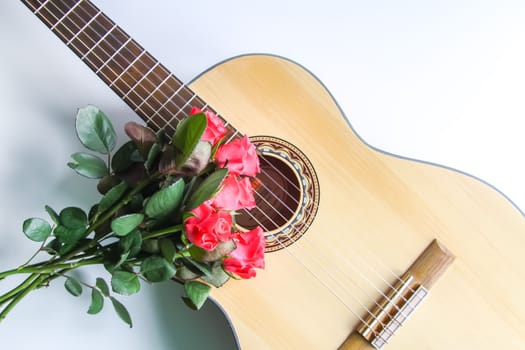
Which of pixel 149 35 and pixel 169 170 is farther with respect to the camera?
pixel 149 35

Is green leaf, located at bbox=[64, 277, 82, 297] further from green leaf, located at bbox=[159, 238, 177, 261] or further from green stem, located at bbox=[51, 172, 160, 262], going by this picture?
green leaf, located at bbox=[159, 238, 177, 261]

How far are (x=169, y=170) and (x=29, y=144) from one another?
480 mm

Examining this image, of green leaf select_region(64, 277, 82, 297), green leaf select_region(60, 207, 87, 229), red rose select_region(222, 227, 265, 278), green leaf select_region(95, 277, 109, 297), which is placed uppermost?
red rose select_region(222, 227, 265, 278)

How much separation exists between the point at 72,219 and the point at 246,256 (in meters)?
0.28

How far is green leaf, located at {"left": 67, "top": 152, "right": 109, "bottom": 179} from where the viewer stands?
2.23ft

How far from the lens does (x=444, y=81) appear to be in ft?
3.41

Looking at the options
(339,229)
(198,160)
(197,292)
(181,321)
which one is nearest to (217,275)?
(197,292)

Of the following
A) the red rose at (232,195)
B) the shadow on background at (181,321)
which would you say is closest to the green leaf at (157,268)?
the red rose at (232,195)

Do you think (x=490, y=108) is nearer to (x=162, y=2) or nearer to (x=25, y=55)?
(x=162, y=2)

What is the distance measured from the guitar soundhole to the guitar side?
0.02m

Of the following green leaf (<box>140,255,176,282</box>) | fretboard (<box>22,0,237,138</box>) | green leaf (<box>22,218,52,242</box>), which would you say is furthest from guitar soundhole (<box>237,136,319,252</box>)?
green leaf (<box>22,218,52,242</box>)

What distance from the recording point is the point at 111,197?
0.64 m

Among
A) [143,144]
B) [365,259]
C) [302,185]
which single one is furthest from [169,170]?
[365,259]

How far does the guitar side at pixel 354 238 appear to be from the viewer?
2.63 feet
